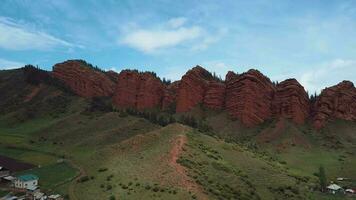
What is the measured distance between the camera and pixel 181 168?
8181 cm

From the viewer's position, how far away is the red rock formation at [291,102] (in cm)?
15185

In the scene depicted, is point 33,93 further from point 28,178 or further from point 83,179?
point 83,179

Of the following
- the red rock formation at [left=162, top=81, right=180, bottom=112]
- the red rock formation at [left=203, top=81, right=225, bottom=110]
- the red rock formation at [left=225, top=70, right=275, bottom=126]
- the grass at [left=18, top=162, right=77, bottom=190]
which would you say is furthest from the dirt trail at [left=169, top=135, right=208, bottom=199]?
the red rock formation at [left=162, top=81, right=180, bottom=112]

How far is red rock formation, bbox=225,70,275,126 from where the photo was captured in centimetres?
15488

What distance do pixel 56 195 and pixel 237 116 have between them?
88.6 meters

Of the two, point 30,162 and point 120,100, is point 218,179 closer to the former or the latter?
point 30,162

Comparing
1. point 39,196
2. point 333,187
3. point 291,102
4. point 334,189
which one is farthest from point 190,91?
point 39,196

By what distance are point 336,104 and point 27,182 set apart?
10470 cm

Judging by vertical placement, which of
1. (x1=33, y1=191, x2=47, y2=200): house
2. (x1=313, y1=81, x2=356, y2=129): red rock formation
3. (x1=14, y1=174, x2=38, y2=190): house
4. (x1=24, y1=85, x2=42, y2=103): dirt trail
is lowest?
(x1=33, y1=191, x2=47, y2=200): house

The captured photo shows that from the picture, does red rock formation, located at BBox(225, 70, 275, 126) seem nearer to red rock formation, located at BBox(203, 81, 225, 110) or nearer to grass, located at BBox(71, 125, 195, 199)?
red rock formation, located at BBox(203, 81, 225, 110)

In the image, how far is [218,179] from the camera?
82.0 m

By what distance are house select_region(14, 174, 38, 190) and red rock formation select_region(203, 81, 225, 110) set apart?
91015 millimetres

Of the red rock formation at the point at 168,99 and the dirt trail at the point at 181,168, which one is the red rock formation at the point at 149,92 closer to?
the red rock formation at the point at 168,99

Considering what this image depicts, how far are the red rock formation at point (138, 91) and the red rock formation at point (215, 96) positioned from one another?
74.7 ft
